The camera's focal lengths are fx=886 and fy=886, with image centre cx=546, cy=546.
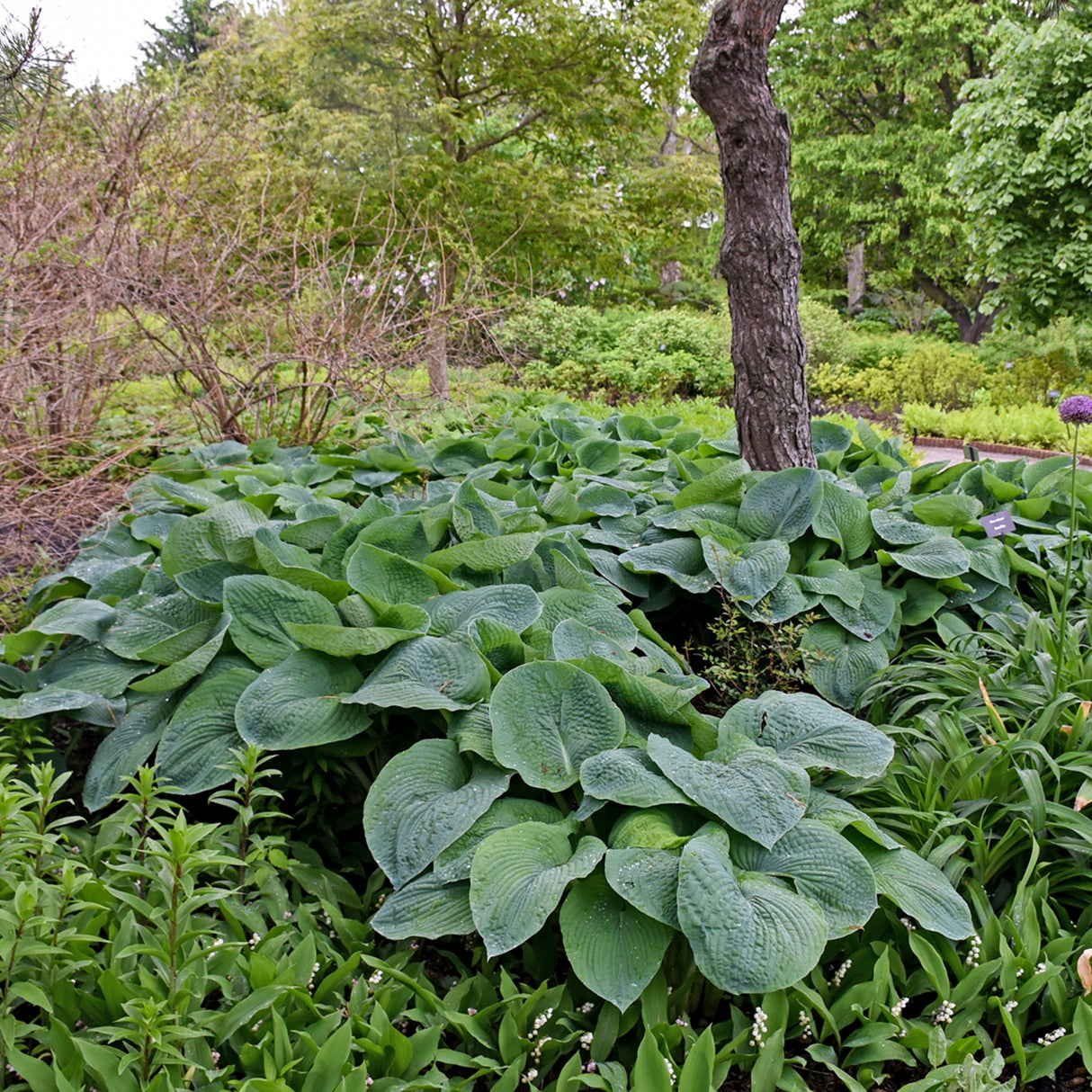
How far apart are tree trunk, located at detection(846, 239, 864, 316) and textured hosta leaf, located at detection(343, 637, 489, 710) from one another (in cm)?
2254

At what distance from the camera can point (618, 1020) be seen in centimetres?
141

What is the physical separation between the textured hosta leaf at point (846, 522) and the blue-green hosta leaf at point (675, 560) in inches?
16.3

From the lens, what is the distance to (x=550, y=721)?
178 centimetres

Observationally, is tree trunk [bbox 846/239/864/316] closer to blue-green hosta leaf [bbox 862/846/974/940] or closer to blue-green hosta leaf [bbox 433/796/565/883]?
blue-green hosta leaf [bbox 862/846/974/940]

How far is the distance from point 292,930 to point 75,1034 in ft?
1.18

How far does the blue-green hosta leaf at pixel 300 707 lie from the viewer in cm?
178

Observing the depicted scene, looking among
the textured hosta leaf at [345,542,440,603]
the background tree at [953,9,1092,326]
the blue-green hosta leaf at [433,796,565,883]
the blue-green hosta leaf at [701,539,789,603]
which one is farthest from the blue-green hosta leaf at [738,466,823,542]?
the background tree at [953,9,1092,326]

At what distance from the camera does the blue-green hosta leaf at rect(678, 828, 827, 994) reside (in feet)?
4.36

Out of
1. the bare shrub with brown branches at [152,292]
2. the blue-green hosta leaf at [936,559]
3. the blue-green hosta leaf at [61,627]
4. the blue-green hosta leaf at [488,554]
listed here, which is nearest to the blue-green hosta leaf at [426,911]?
the blue-green hosta leaf at [488,554]

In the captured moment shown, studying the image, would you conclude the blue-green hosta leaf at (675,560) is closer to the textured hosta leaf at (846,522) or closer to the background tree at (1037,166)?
the textured hosta leaf at (846,522)

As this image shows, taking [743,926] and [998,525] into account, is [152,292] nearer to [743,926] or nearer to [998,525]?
[998,525]

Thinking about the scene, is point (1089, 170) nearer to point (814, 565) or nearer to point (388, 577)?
point (814, 565)

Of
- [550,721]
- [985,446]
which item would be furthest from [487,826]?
[985,446]

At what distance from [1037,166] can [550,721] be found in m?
11.6
